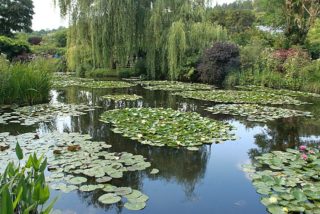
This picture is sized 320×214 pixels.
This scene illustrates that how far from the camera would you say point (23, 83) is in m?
7.21

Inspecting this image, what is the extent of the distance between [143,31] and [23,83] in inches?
332

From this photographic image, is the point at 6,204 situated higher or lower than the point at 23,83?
lower

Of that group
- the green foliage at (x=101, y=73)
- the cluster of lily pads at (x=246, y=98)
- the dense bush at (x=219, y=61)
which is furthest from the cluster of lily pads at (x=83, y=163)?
the green foliage at (x=101, y=73)

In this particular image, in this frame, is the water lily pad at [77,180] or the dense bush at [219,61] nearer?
the water lily pad at [77,180]

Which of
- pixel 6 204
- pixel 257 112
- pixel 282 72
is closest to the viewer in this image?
pixel 6 204

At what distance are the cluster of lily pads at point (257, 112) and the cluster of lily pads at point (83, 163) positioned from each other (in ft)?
11.1

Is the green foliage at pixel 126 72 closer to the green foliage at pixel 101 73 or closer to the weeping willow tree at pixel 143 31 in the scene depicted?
the green foliage at pixel 101 73

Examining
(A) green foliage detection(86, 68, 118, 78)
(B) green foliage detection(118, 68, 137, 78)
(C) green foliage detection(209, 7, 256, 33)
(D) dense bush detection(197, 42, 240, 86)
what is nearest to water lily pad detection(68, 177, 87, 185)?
(D) dense bush detection(197, 42, 240, 86)

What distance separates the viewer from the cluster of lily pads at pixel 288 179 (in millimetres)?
2680

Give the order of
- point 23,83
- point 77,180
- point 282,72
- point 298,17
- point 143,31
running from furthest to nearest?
point 298,17 < point 143,31 < point 282,72 < point 23,83 < point 77,180

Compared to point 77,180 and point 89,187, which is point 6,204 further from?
point 77,180

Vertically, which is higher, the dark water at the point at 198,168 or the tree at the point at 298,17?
the tree at the point at 298,17

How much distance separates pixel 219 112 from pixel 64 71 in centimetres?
1681

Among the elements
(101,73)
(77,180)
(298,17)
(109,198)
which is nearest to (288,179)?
(109,198)
